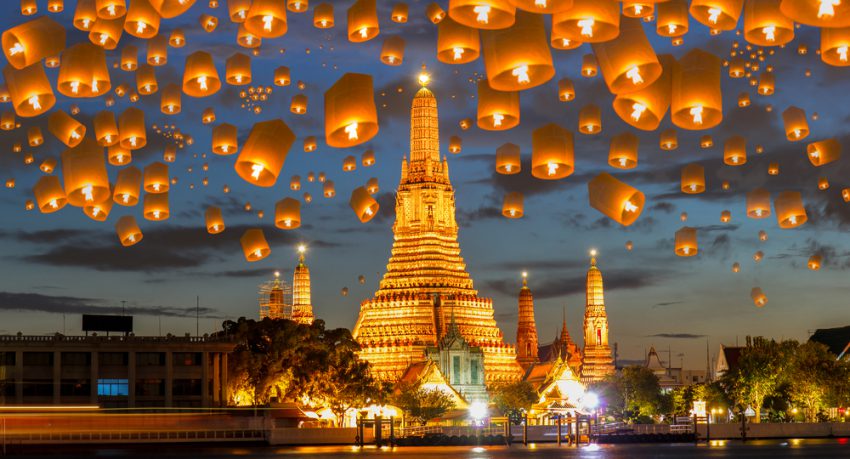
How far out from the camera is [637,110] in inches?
674

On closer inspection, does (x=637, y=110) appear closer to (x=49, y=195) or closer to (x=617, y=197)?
(x=617, y=197)

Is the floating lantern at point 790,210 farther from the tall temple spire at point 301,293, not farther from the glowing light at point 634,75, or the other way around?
the tall temple spire at point 301,293

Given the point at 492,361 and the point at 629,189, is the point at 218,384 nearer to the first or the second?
the point at 492,361

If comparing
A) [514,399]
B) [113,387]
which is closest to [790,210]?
[113,387]

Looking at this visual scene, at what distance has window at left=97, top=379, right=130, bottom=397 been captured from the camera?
10488cm

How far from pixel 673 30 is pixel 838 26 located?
13.5 feet

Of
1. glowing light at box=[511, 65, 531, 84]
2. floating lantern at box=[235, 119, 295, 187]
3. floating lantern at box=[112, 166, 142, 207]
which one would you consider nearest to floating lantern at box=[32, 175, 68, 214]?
floating lantern at box=[112, 166, 142, 207]

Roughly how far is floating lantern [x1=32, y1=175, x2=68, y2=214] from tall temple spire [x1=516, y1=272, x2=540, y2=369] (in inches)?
6222

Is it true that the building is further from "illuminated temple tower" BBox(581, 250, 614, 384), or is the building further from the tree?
"illuminated temple tower" BBox(581, 250, 614, 384)

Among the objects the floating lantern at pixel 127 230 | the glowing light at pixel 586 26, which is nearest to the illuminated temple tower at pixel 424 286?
the floating lantern at pixel 127 230

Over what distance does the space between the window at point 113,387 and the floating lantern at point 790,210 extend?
283 ft

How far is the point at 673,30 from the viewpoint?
19.1m

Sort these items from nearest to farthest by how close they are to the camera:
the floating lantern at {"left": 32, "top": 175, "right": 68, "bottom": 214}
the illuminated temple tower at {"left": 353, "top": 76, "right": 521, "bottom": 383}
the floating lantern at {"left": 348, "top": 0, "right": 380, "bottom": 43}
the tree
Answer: the floating lantern at {"left": 348, "top": 0, "right": 380, "bottom": 43} → the floating lantern at {"left": 32, "top": 175, "right": 68, "bottom": 214} → the tree → the illuminated temple tower at {"left": 353, "top": 76, "right": 521, "bottom": 383}

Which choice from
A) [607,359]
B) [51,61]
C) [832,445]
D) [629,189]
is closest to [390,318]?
[607,359]
